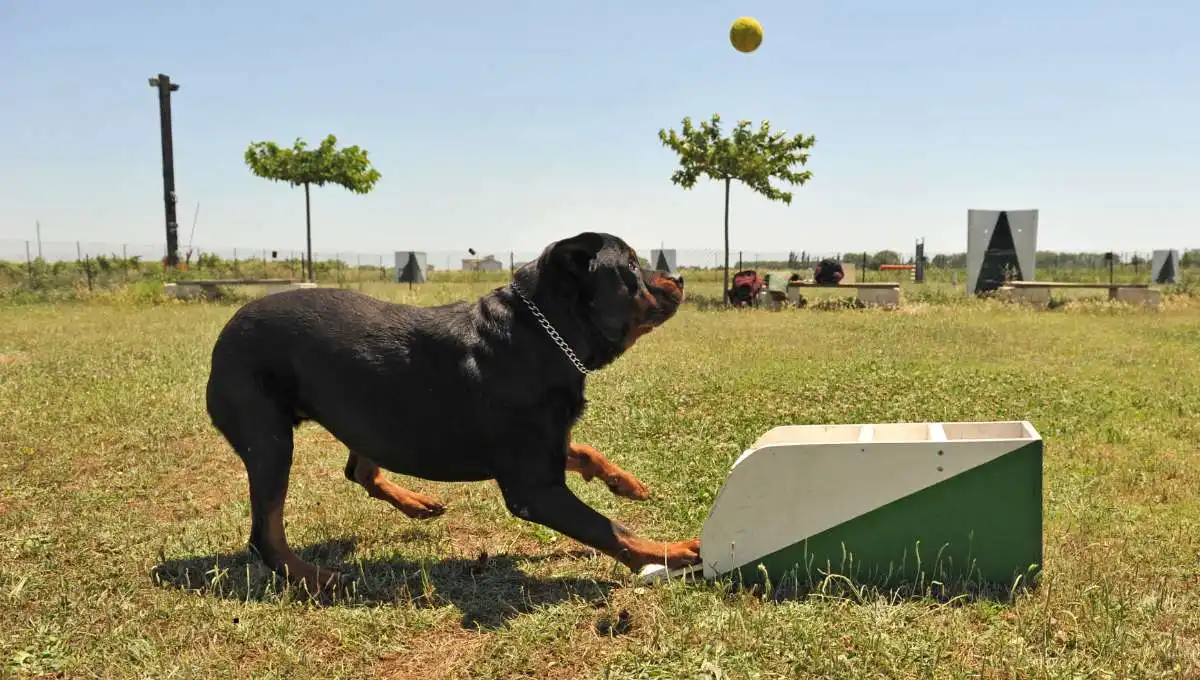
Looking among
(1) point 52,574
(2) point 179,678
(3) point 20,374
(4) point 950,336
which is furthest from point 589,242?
(4) point 950,336

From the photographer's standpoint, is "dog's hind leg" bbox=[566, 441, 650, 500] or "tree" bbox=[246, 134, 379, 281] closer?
"dog's hind leg" bbox=[566, 441, 650, 500]

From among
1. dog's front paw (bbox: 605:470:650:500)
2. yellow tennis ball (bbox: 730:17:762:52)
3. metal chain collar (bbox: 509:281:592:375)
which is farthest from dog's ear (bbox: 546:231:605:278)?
yellow tennis ball (bbox: 730:17:762:52)

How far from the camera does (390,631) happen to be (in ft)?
10.8

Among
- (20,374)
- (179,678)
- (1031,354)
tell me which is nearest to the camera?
(179,678)

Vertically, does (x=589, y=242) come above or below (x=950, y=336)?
above

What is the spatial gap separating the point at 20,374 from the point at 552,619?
29.1ft

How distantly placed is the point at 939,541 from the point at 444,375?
2.28 meters

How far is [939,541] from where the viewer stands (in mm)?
3502

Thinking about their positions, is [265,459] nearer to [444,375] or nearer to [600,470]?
[444,375]

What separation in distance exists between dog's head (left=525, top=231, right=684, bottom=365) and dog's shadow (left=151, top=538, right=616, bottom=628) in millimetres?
1074

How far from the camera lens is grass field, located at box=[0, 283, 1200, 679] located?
2969mm

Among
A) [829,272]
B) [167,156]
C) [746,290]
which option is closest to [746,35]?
[746,290]

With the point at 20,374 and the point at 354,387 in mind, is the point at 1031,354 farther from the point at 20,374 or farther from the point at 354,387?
the point at 20,374

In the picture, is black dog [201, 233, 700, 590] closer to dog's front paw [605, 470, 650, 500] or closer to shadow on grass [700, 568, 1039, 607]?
shadow on grass [700, 568, 1039, 607]
